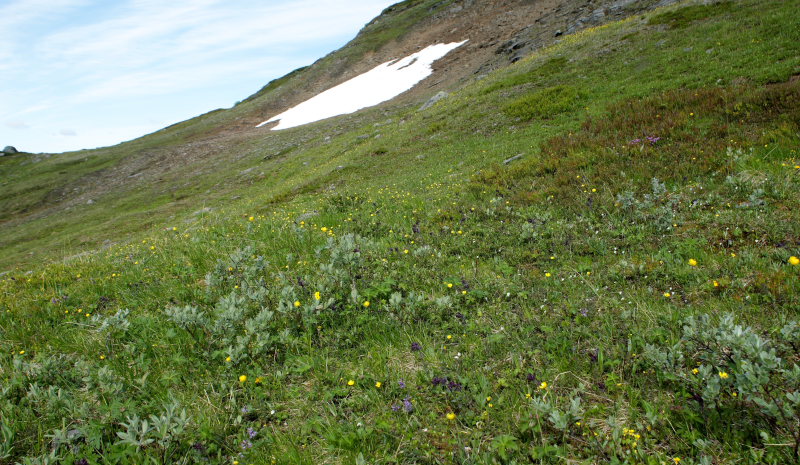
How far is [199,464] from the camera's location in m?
3.32

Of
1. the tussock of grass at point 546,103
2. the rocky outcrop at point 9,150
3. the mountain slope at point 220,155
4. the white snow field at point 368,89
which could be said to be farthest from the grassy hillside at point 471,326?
the rocky outcrop at point 9,150

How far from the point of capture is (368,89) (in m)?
54.4

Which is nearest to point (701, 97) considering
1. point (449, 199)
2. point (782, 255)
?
point (449, 199)

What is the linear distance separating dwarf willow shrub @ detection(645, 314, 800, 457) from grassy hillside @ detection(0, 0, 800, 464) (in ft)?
0.07

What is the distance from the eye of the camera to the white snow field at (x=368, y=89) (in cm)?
5103

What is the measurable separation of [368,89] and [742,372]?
56175mm

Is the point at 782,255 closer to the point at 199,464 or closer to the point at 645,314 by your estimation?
Answer: the point at 645,314

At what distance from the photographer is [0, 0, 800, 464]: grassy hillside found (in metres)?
3.20

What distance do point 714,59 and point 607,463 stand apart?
66.1ft

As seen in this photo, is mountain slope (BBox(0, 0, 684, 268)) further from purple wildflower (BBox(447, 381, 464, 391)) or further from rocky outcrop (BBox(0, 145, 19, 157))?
purple wildflower (BBox(447, 381, 464, 391))

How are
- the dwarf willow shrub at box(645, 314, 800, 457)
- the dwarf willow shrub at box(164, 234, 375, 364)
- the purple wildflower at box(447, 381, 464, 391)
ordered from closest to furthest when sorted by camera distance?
1. the dwarf willow shrub at box(645, 314, 800, 457)
2. the purple wildflower at box(447, 381, 464, 391)
3. the dwarf willow shrub at box(164, 234, 375, 364)

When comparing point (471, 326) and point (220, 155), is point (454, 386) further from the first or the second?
point (220, 155)

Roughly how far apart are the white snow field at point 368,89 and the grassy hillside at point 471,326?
141ft

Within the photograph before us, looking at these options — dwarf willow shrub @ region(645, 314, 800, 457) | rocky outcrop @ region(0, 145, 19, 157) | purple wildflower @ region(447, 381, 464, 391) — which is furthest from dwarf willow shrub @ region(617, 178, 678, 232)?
rocky outcrop @ region(0, 145, 19, 157)
